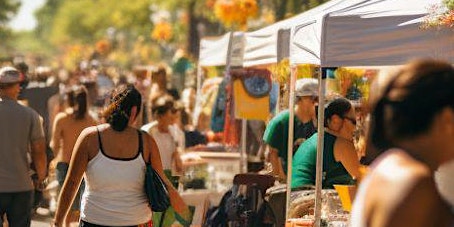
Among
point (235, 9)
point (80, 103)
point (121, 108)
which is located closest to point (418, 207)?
point (121, 108)

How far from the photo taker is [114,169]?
6.27 metres

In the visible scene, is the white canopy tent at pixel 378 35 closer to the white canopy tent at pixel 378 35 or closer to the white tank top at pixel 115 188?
the white canopy tent at pixel 378 35

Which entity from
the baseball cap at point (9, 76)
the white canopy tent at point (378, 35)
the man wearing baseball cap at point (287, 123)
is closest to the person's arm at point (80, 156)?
the white canopy tent at point (378, 35)

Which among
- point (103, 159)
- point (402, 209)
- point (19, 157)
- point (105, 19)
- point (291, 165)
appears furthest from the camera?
point (105, 19)

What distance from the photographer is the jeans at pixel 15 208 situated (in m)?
8.02

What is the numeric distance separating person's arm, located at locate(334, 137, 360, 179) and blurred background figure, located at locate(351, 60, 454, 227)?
5.30 meters

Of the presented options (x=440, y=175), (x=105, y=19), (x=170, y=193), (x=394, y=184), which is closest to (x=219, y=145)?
(x=170, y=193)

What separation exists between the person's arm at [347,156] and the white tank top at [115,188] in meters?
2.39

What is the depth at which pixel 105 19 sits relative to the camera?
420ft

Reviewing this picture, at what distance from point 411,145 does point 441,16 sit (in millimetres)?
3689

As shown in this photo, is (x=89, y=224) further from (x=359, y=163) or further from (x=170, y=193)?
(x=359, y=163)

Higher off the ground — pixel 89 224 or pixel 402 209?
pixel 402 209

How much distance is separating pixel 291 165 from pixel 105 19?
120169 mm

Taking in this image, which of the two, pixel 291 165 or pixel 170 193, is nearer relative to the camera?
pixel 170 193
